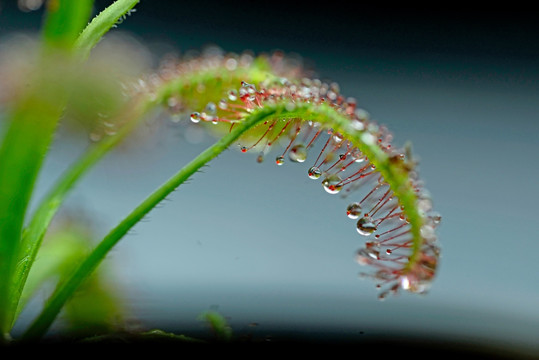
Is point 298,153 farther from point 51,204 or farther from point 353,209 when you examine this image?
point 51,204

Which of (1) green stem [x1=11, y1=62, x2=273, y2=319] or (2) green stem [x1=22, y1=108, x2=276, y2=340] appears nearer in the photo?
(2) green stem [x1=22, y1=108, x2=276, y2=340]

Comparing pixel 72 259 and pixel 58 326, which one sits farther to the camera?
pixel 72 259

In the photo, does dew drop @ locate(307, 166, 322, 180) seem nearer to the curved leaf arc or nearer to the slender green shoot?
the curved leaf arc

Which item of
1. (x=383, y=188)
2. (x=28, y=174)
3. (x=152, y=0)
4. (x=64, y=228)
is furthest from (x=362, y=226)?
(x=152, y=0)

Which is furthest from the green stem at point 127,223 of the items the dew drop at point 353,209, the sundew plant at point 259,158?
the dew drop at point 353,209

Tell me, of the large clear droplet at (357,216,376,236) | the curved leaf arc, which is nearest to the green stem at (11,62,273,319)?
the curved leaf arc

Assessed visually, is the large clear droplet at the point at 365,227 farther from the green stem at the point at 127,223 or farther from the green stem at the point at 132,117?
the green stem at the point at 132,117

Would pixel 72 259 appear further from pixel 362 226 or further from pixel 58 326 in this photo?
pixel 362 226
